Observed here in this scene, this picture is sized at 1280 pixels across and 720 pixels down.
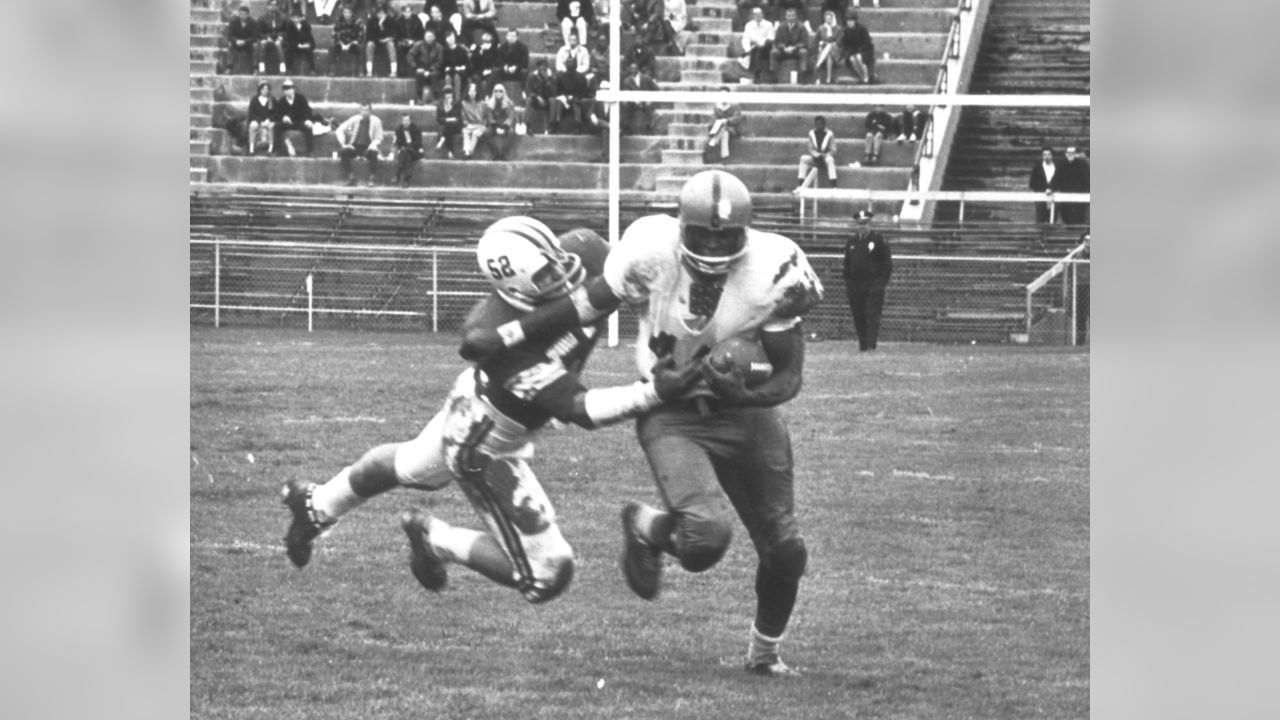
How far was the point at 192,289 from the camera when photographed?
751 cm

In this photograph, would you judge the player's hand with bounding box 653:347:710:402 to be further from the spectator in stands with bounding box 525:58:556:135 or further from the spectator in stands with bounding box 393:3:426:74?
the spectator in stands with bounding box 393:3:426:74

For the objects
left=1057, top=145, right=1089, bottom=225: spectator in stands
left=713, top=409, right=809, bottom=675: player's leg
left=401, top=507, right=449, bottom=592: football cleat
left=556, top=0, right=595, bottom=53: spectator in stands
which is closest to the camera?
left=713, top=409, right=809, bottom=675: player's leg

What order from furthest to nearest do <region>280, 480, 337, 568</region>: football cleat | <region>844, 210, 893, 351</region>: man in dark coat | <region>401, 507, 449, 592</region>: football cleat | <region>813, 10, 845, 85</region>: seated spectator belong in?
1. <region>813, 10, 845, 85</region>: seated spectator
2. <region>844, 210, 893, 351</region>: man in dark coat
3. <region>280, 480, 337, 568</region>: football cleat
4. <region>401, 507, 449, 592</region>: football cleat

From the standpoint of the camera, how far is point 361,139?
7727 mm

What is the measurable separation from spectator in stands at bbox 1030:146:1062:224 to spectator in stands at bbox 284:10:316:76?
7.35 feet

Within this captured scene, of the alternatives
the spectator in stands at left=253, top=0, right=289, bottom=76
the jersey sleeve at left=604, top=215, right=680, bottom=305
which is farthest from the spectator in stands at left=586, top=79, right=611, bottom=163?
the jersey sleeve at left=604, top=215, right=680, bottom=305

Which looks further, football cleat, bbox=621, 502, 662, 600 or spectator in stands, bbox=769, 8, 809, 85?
spectator in stands, bbox=769, 8, 809, 85

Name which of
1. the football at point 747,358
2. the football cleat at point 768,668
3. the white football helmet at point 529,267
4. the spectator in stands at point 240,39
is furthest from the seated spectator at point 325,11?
the football cleat at point 768,668

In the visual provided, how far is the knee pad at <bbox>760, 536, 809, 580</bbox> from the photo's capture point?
6.81 metres

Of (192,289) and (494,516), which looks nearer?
(494,516)

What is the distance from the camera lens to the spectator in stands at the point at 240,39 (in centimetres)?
757
